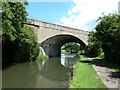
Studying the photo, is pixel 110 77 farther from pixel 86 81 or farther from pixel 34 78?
pixel 34 78

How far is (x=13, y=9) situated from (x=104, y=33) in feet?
30.7

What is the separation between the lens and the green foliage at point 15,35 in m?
9.81

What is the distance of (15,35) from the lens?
10.6 metres

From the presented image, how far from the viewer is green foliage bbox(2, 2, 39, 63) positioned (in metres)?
9.81

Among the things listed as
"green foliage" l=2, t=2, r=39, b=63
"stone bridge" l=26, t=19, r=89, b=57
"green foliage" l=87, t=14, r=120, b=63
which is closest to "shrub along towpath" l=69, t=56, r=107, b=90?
"green foliage" l=87, t=14, r=120, b=63

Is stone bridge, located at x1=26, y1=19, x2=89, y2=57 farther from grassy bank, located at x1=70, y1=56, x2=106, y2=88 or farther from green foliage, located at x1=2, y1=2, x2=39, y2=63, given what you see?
grassy bank, located at x1=70, y1=56, x2=106, y2=88

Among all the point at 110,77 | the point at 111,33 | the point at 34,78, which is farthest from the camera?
the point at 111,33

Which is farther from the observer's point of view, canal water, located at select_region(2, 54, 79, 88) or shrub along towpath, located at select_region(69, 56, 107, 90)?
canal water, located at select_region(2, 54, 79, 88)

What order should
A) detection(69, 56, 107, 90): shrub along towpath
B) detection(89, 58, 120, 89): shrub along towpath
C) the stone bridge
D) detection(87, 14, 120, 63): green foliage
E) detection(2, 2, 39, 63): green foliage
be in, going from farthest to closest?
the stone bridge, detection(87, 14, 120, 63): green foliage, detection(2, 2, 39, 63): green foliage, detection(89, 58, 120, 89): shrub along towpath, detection(69, 56, 107, 90): shrub along towpath

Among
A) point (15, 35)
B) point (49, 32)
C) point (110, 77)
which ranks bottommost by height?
point (110, 77)

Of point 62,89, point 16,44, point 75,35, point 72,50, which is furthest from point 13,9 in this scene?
point 72,50

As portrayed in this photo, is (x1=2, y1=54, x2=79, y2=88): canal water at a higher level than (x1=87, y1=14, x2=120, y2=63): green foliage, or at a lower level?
lower

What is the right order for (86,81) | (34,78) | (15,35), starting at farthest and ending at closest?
(15,35), (34,78), (86,81)

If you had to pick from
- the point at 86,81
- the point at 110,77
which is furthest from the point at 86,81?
the point at 110,77
